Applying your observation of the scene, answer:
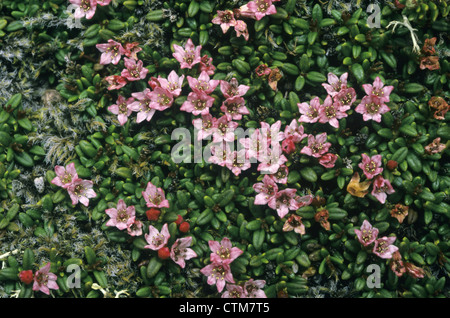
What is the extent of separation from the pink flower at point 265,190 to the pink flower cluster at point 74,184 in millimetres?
1247

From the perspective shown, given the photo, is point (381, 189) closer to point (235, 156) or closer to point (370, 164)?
point (370, 164)

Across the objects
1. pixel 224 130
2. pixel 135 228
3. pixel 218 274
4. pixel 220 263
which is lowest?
pixel 218 274

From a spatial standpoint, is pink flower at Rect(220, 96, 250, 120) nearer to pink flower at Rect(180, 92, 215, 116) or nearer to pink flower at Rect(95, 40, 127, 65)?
pink flower at Rect(180, 92, 215, 116)

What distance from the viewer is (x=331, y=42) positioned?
3.68 metres

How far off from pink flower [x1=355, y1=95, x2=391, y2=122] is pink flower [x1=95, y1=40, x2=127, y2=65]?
1915 mm

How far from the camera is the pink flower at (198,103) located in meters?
3.44

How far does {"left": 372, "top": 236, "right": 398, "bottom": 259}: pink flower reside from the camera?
3248 mm

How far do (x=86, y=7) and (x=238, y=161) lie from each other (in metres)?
1.77

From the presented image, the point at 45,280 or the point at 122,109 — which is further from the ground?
the point at 122,109

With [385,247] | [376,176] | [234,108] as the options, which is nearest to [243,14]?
[234,108]

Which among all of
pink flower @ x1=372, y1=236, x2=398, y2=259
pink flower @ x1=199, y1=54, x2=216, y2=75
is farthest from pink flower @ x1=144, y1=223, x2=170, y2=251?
pink flower @ x1=372, y1=236, x2=398, y2=259

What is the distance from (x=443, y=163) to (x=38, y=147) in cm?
320

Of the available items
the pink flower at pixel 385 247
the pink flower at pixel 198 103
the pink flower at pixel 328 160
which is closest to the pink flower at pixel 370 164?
the pink flower at pixel 328 160

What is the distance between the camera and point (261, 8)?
3.57 m
